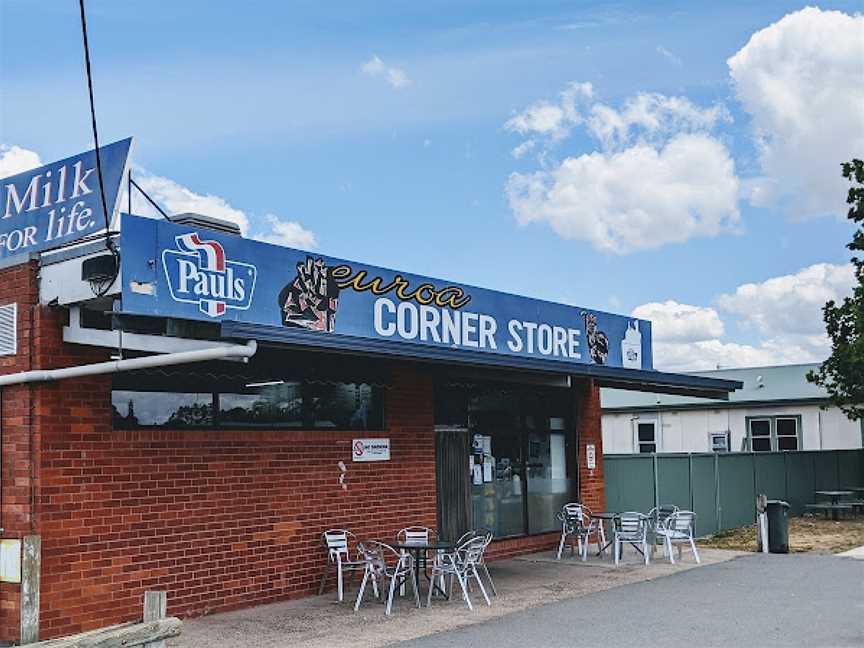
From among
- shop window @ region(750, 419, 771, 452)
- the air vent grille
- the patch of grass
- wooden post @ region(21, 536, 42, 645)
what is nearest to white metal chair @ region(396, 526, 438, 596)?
wooden post @ region(21, 536, 42, 645)

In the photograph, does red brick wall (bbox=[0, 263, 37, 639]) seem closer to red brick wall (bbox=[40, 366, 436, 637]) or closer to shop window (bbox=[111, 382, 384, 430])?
red brick wall (bbox=[40, 366, 436, 637])

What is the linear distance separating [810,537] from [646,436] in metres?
12.6

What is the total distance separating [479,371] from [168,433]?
530 centimetres

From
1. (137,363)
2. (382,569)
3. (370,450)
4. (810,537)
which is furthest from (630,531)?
(137,363)

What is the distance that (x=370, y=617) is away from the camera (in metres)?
11.0

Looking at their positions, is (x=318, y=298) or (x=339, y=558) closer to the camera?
(x=318, y=298)

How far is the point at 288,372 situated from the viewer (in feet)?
40.1

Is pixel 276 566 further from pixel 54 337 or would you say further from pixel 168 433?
pixel 54 337

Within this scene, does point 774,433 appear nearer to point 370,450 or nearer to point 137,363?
point 370,450

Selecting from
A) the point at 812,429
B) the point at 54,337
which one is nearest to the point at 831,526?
the point at 812,429

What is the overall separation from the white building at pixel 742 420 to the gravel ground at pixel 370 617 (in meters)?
16.2

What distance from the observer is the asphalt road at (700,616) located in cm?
977

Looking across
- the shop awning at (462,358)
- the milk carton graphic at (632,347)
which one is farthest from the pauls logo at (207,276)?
the milk carton graphic at (632,347)

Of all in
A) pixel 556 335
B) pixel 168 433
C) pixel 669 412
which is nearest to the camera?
pixel 168 433
